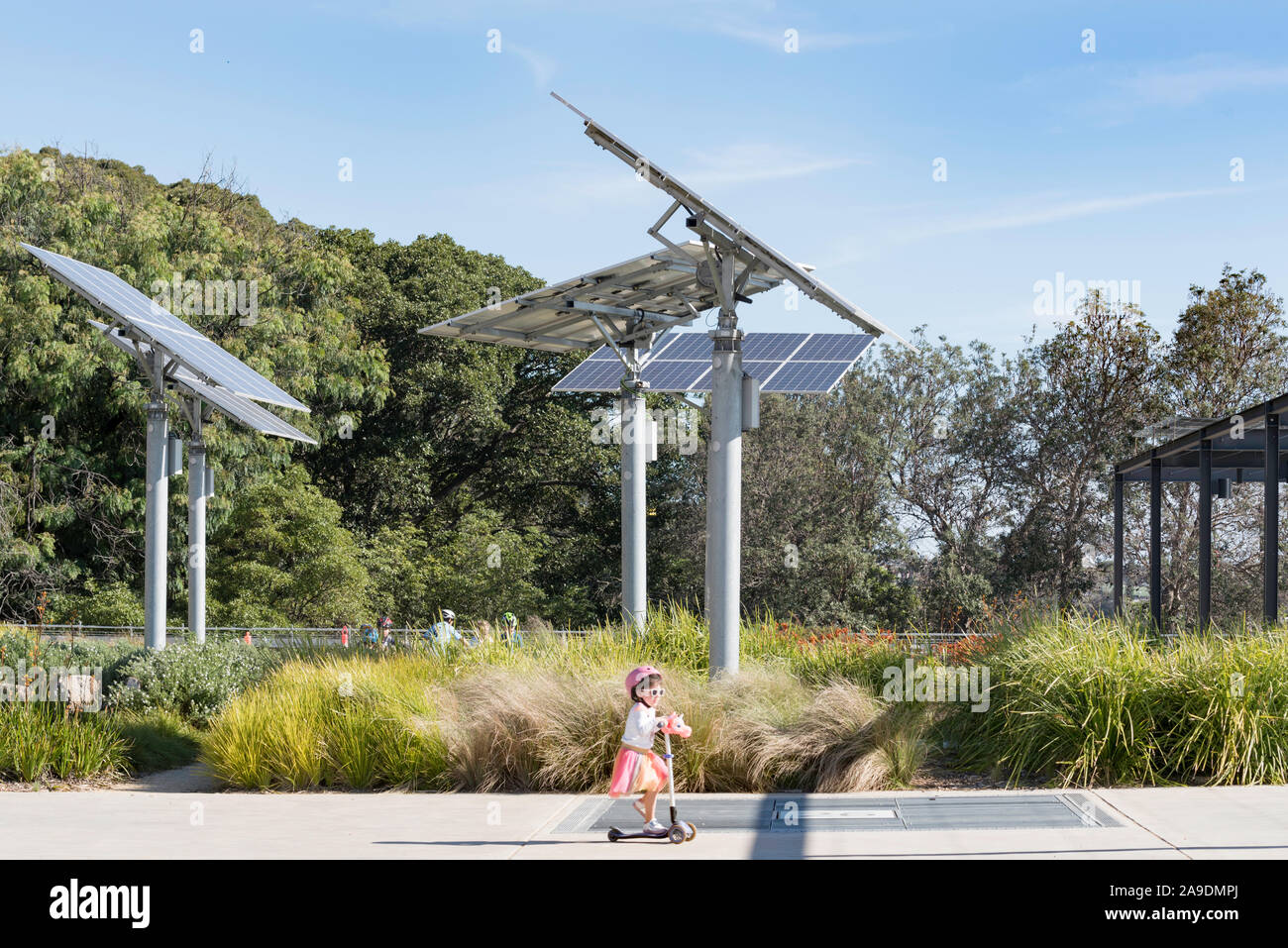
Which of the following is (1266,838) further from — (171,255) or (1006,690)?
(171,255)

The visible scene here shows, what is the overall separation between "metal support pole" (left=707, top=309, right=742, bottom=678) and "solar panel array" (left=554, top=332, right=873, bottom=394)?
5075mm

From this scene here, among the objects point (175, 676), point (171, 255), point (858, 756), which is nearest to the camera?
point (858, 756)

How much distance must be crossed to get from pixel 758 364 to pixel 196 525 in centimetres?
841

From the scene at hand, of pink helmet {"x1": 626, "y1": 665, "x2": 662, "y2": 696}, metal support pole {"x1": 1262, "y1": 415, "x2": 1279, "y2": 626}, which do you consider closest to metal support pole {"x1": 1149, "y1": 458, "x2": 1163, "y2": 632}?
metal support pole {"x1": 1262, "y1": 415, "x2": 1279, "y2": 626}

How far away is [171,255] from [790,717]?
1015 inches

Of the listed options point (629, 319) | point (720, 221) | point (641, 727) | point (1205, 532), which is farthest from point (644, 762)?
point (1205, 532)

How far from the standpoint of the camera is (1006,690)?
34.0 feet

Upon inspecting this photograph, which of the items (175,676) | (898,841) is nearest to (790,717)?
(898,841)

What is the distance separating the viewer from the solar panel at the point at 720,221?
11586 millimetres

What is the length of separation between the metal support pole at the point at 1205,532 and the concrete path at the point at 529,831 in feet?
25.2

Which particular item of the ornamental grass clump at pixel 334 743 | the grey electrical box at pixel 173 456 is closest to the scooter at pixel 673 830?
the ornamental grass clump at pixel 334 743

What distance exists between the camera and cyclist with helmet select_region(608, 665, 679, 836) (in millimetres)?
7848

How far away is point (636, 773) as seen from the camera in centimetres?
790

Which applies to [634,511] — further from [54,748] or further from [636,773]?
[636,773]
